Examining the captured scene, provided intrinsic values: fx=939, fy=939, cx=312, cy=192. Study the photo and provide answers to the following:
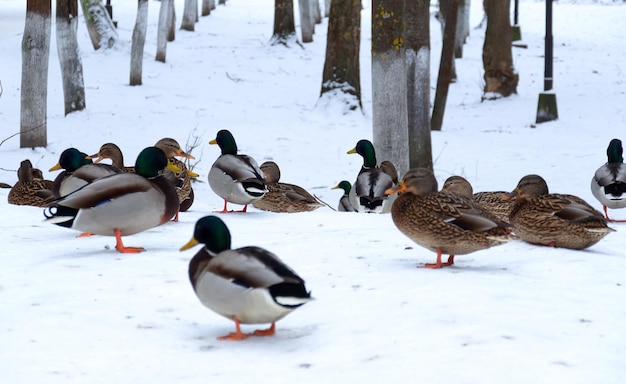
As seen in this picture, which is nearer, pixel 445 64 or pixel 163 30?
pixel 445 64

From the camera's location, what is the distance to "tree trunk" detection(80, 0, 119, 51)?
2741 cm

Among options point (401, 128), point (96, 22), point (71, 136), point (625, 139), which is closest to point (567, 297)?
point (401, 128)

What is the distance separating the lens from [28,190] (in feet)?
35.6

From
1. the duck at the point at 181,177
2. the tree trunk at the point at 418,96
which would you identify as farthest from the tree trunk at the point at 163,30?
the duck at the point at 181,177

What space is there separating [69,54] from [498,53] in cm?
1157

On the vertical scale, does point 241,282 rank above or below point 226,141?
below

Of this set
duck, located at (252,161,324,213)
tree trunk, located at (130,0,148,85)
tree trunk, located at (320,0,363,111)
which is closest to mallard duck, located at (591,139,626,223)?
duck, located at (252,161,324,213)

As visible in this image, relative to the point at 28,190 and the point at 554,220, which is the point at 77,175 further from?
the point at 554,220

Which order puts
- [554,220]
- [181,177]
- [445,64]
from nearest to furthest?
[554,220]
[181,177]
[445,64]

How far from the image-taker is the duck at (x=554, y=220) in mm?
7391

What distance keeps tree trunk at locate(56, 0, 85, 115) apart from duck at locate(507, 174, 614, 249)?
1249 centimetres

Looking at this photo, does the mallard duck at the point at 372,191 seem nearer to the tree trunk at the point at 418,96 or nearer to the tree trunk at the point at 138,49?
the tree trunk at the point at 418,96

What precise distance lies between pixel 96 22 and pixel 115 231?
71.0ft

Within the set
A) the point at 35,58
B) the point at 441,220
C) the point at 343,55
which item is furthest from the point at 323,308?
the point at 343,55
